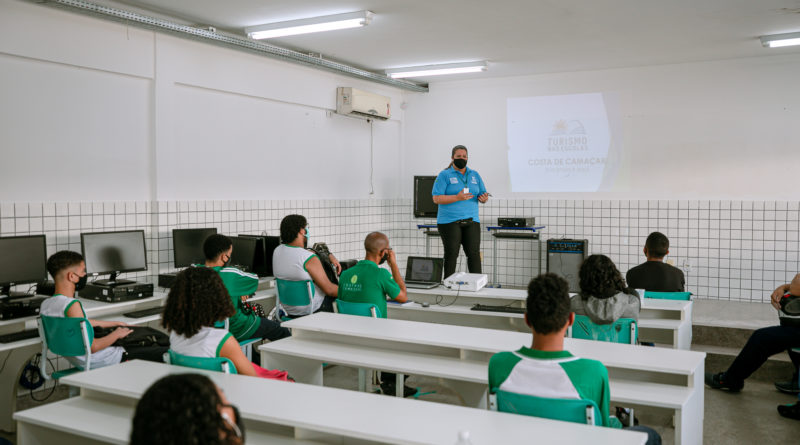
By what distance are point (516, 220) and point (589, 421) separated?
5700mm

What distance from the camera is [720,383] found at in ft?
15.9

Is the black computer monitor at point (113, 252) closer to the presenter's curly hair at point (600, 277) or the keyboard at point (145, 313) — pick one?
the keyboard at point (145, 313)

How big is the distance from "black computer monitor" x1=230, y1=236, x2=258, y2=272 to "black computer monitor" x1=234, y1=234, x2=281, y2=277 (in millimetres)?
41

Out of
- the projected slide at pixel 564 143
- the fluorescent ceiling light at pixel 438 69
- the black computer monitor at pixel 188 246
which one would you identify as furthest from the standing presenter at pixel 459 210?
the black computer monitor at pixel 188 246

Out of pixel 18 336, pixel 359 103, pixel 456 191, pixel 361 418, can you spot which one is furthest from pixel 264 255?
pixel 361 418

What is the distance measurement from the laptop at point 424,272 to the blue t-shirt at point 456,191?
1415mm

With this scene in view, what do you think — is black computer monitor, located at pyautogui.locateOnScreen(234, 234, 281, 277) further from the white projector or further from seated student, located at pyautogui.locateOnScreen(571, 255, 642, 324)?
seated student, located at pyautogui.locateOnScreen(571, 255, 642, 324)

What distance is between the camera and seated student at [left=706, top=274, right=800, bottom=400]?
438 cm

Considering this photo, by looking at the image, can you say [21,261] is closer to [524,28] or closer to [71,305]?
[71,305]

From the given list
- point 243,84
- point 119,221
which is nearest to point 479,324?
point 119,221

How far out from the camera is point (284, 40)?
21.0 feet

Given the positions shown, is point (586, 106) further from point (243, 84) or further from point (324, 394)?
point (324, 394)

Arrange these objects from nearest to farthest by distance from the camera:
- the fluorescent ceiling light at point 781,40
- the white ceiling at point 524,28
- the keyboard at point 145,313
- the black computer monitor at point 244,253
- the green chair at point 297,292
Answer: the keyboard at point 145,313 → the green chair at point 297,292 → the white ceiling at point 524,28 → the black computer monitor at point 244,253 → the fluorescent ceiling light at point 781,40

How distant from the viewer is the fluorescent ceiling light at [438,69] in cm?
737
